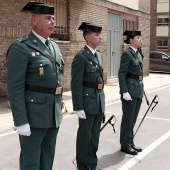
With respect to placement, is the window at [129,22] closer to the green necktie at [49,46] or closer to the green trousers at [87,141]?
the green trousers at [87,141]

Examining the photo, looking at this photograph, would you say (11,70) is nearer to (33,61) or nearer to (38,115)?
(33,61)

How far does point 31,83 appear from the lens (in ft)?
10.5

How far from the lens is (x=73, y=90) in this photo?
4.19 meters

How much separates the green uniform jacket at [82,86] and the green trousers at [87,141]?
13 cm

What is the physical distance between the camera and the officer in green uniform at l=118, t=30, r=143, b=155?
5.23 meters

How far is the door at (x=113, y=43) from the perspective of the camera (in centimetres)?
1633

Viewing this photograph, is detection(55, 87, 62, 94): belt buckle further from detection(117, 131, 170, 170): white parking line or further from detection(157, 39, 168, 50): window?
detection(157, 39, 168, 50): window

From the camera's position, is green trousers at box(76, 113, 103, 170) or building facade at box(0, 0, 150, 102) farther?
building facade at box(0, 0, 150, 102)

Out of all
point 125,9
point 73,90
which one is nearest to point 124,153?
point 73,90

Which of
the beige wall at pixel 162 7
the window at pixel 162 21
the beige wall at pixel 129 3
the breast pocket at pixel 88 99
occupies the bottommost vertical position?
the breast pocket at pixel 88 99

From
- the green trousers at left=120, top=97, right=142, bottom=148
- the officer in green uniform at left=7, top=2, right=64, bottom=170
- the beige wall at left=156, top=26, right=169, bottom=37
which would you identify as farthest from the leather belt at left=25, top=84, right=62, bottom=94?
the beige wall at left=156, top=26, right=169, bottom=37

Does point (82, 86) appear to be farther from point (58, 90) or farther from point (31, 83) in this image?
point (31, 83)

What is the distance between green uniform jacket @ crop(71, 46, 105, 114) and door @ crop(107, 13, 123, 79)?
12132 millimetres

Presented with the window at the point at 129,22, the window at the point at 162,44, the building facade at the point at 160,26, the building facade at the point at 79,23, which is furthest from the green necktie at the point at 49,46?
the window at the point at 162,44
